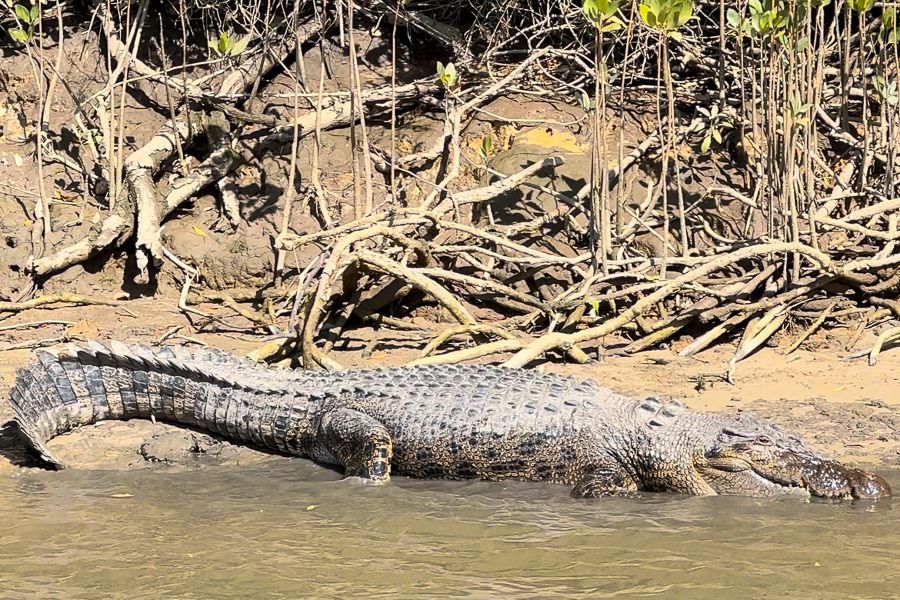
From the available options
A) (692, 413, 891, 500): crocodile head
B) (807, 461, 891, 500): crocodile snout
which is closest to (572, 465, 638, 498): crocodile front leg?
(692, 413, 891, 500): crocodile head

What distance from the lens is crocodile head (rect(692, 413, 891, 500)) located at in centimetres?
421

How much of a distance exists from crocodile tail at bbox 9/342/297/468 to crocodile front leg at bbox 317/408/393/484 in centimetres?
27

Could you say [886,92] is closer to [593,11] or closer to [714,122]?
[714,122]

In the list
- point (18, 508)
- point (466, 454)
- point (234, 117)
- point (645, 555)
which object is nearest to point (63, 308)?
point (234, 117)

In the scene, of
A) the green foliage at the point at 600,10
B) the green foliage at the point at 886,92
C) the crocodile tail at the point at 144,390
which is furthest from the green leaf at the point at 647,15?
the crocodile tail at the point at 144,390

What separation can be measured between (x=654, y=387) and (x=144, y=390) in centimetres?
268

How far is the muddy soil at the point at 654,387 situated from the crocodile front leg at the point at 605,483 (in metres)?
0.94

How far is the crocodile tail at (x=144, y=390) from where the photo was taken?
5.15 meters

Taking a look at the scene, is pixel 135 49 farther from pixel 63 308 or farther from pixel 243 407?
pixel 243 407

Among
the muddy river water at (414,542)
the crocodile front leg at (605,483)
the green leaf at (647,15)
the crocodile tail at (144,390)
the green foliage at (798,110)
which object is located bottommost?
the muddy river water at (414,542)

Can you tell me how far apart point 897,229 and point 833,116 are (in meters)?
1.78

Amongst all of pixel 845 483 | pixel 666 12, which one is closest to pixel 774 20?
pixel 666 12

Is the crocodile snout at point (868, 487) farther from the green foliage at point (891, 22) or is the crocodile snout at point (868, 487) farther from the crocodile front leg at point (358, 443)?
the green foliage at point (891, 22)

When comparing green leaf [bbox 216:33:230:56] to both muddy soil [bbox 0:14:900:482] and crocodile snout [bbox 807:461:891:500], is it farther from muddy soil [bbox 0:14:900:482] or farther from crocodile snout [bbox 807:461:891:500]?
crocodile snout [bbox 807:461:891:500]
